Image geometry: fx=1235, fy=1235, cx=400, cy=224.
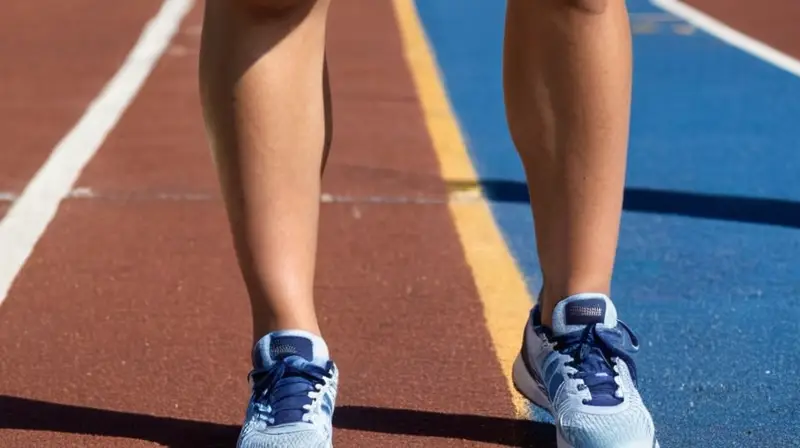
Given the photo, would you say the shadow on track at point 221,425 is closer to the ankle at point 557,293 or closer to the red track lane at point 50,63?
the ankle at point 557,293

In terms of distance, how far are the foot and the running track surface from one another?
17 centimetres

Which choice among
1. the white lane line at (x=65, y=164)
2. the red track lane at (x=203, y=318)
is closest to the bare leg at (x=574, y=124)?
the red track lane at (x=203, y=318)

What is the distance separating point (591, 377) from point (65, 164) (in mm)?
2804

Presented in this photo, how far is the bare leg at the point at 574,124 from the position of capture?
2.13 metres

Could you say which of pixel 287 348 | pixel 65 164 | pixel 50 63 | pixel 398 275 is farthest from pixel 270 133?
pixel 50 63

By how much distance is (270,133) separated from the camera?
81.7 inches

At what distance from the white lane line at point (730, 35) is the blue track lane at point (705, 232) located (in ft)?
0.42

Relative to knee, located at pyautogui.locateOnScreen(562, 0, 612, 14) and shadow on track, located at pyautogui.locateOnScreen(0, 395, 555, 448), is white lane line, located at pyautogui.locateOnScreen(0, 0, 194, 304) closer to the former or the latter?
shadow on track, located at pyautogui.locateOnScreen(0, 395, 555, 448)

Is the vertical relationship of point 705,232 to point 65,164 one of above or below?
above

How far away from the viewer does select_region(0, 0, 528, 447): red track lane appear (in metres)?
2.39

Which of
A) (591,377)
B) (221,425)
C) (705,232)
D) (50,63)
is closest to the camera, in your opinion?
(591,377)

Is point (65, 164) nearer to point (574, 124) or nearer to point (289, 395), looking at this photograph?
point (289, 395)

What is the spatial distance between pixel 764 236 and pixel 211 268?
1615 mm

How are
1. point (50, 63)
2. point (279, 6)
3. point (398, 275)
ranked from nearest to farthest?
point (279, 6) → point (398, 275) → point (50, 63)
